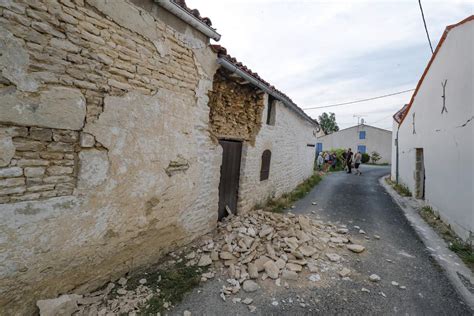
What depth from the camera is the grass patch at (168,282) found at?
253 cm

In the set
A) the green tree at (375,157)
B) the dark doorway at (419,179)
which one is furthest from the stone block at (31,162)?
the green tree at (375,157)

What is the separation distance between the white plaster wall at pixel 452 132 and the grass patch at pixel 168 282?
5010 millimetres

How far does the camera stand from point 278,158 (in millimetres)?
7246

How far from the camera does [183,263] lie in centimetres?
338

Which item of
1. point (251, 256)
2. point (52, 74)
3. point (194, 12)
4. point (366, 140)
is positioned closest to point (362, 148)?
point (366, 140)

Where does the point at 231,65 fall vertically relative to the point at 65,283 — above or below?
above

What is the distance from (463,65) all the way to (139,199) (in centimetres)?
682

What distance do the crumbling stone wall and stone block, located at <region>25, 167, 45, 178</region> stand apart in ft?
8.60

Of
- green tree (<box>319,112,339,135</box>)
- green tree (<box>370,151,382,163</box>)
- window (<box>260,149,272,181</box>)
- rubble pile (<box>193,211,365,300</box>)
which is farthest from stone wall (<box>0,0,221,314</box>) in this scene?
green tree (<box>319,112,339,135</box>)

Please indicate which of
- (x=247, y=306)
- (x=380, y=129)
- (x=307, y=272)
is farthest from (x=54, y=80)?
(x=380, y=129)

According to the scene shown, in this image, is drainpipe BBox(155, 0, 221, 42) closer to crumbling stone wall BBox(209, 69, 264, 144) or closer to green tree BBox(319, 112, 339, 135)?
crumbling stone wall BBox(209, 69, 264, 144)

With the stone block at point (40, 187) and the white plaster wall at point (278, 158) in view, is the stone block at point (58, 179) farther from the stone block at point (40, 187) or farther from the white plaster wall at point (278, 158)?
the white plaster wall at point (278, 158)

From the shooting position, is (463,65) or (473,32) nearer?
(473,32)

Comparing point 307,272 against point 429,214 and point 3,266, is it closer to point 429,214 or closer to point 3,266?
point 3,266
